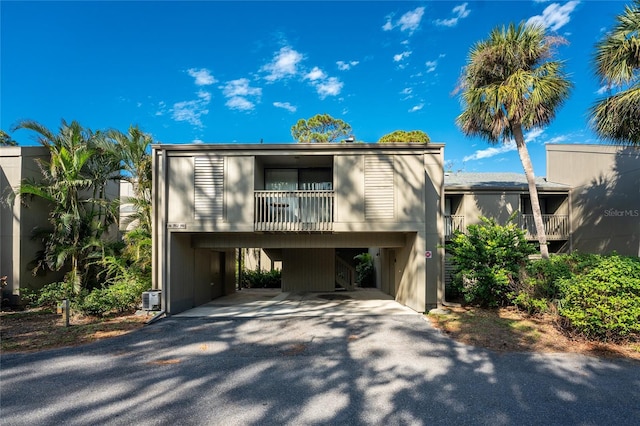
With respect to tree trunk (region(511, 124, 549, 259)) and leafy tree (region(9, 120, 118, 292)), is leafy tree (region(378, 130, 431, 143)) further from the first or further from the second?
leafy tree (region(9, 120, 118, 292))

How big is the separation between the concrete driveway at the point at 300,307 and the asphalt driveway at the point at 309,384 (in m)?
2.49

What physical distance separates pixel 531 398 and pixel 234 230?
7744 millimetres

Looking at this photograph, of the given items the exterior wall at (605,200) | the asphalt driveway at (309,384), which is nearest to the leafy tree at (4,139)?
the asphalt driveway at (309,384)

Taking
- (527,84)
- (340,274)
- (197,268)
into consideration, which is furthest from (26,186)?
(527,84)

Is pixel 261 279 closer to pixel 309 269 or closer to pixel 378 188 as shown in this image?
pixel 309 269

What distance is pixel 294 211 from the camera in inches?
400

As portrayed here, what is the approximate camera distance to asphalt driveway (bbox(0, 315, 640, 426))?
156 inches

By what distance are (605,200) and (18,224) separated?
21778 millimetres

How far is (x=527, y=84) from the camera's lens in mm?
10328

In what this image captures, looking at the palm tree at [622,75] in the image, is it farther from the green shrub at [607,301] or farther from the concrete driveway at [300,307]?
the concrete driveway at [300,307]

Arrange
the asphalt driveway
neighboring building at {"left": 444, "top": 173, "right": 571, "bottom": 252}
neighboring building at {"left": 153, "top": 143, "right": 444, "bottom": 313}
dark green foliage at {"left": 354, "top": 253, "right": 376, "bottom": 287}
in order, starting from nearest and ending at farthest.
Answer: the asphalt driveway, neighboring building at {"left": 153, "top": 143, "right": 444, "bottom": 313}, neighboring building at {"left": 444, "top": 173, "right": 571, "bottom": 252}, dark green foliage at {"left": 354, "top": 253, "right": 376, "bottom": 287}

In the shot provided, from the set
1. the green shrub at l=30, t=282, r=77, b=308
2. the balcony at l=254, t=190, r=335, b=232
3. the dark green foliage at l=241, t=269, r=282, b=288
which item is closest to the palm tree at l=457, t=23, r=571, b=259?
the balcony at l=254, t=190, r=335, b=232

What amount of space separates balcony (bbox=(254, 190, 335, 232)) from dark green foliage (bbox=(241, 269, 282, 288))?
954 centimetres

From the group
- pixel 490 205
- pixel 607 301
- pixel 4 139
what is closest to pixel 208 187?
pixel 607 301
